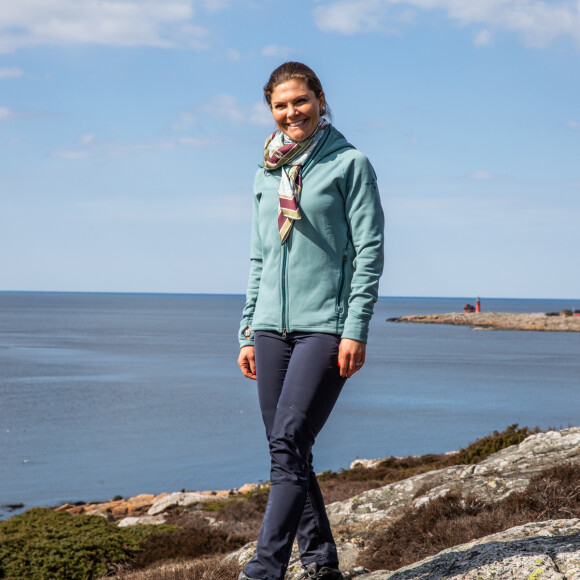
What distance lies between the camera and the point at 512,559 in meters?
3.94

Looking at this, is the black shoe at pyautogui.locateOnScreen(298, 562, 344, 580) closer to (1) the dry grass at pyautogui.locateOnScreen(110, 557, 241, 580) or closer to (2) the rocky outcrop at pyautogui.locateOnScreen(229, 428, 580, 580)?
(2) the rocky outcrop at pyautogui.locateOnScreen(229, 428, 580, 580)

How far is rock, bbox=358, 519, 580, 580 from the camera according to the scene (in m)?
3.78

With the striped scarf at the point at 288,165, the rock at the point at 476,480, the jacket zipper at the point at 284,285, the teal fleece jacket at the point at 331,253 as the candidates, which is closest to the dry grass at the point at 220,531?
the rock at the point at 476,480

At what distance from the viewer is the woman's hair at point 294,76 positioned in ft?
12.6

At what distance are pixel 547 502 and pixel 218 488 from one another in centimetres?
1679

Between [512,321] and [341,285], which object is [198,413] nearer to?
[341,285]

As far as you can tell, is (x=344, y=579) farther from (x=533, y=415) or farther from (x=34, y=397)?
(x=34, y=397)

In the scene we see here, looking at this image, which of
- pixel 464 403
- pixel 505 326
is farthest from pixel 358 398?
pixel 505 326

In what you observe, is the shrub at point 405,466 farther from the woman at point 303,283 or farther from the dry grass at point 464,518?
the woman at point 303,283

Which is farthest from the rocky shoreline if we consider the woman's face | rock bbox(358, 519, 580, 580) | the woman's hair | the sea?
the sea

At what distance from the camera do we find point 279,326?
376 cm

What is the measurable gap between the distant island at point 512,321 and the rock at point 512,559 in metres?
111

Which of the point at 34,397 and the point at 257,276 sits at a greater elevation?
the point at 257,276

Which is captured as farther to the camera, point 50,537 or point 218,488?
point 218,488
